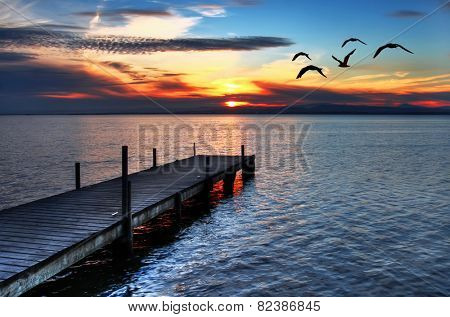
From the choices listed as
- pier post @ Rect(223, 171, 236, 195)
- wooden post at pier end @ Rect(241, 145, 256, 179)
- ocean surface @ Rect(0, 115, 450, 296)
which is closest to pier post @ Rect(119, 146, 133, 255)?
ocean surface @ Rect(0, 115, 450, 296)

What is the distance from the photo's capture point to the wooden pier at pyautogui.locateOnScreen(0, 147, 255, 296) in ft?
30.6

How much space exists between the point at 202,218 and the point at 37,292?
9.61m

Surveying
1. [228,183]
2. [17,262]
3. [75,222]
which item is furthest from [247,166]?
[17,262]

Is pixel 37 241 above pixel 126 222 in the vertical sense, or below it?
above

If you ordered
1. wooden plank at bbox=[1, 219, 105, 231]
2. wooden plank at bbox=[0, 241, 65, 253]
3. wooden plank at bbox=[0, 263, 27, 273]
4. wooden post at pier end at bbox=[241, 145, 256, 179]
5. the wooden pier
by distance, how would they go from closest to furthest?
wooden plank at bbox=[0, 263, 27, 273], the wooden pier, wooden plank at bbox=[0, 241, 65, 253], wooden plank at bbox=[1, 219, 105, 231], wooden post at pier end at bbox=[241, 145, 256, 179]

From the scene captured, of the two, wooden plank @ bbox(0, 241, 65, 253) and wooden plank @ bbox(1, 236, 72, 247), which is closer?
wooden plank @ bbox(0, 241, 65, 253)

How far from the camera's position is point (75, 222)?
1262 centimetres

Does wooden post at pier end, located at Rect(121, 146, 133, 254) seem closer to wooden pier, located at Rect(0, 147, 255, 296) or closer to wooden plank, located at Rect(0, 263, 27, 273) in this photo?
wooden pier, located at Rect(0, 147, 255, 296)

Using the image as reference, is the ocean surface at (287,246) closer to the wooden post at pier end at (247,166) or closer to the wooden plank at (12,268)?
the wooden post at pier end at (247,166)

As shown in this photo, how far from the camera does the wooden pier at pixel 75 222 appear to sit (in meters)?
9.33

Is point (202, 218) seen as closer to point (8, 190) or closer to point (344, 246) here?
point (344, 246)

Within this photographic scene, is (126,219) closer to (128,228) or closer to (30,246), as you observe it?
(128,228)
